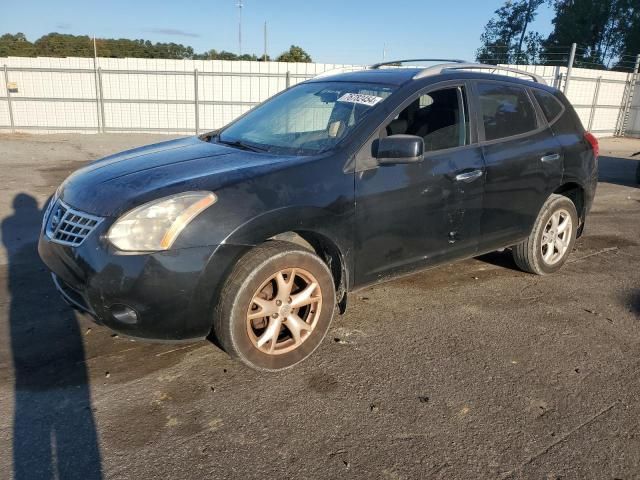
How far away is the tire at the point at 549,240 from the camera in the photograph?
4605 millimetres

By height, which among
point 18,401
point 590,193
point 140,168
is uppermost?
point 140,168

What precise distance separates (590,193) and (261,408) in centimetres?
390

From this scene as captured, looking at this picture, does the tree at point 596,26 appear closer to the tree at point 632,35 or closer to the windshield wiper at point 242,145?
the tree at point 632,35

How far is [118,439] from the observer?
2518mm

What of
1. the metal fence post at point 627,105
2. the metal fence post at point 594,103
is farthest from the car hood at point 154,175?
the metal fence post at point 627,105

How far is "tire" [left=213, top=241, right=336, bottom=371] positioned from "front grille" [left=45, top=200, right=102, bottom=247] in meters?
0.81

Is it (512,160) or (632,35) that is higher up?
(632,35)

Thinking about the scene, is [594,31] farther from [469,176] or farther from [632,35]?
[469,176]

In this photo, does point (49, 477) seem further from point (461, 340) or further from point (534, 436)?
point (461, 340)

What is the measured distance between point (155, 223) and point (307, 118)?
1.67 meters

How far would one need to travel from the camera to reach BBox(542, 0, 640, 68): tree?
3709 centimetres

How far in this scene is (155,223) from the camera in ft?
9.05

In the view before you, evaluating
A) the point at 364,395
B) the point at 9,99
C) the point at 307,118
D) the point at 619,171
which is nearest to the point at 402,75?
the point at 307,118

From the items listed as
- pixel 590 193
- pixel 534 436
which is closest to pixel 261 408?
pixel 534 436
